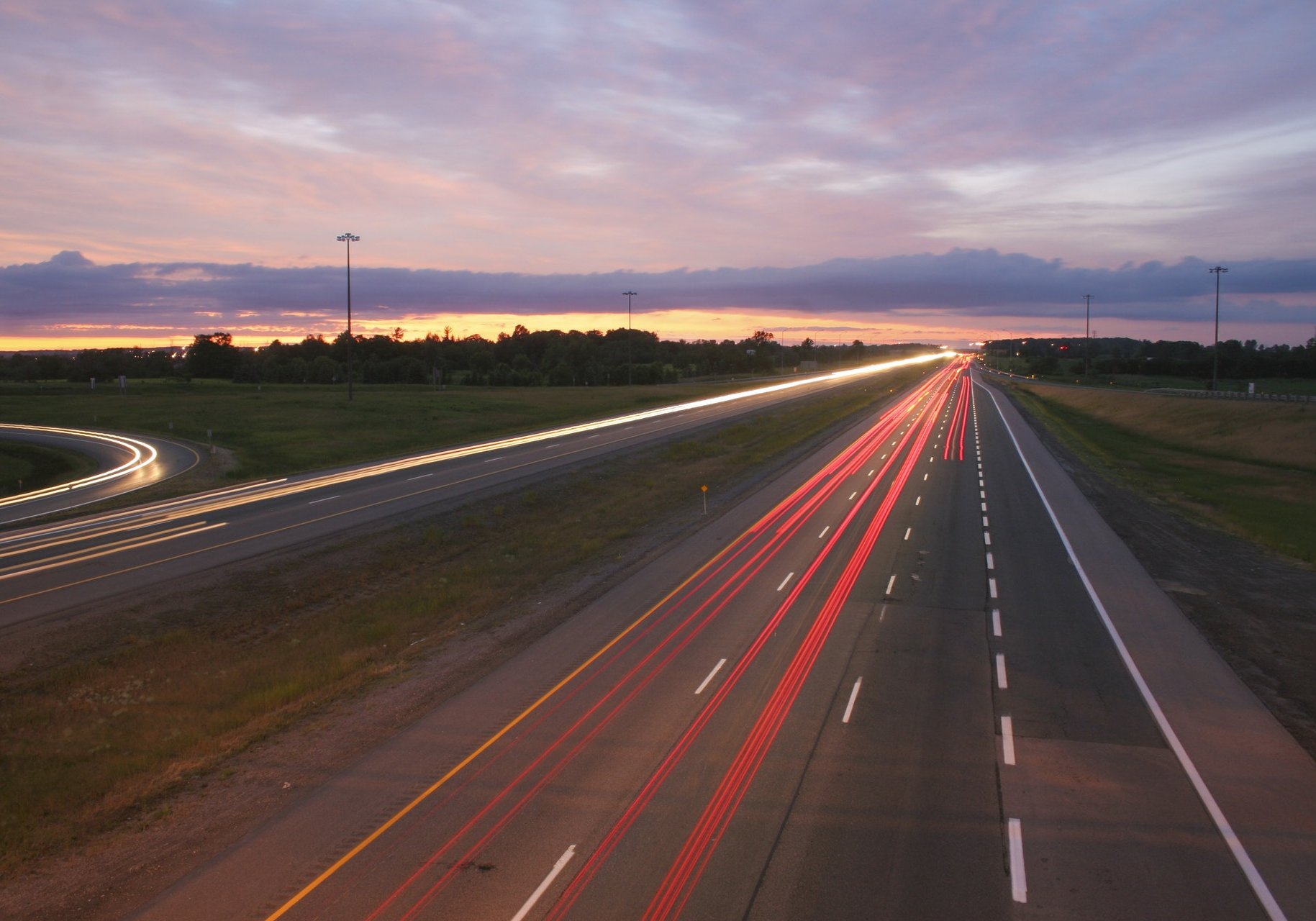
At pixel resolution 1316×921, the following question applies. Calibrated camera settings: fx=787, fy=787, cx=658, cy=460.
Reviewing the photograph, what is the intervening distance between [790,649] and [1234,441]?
181 ft

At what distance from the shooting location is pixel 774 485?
34219mm

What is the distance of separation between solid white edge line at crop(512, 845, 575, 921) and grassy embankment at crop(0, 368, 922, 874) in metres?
5.34

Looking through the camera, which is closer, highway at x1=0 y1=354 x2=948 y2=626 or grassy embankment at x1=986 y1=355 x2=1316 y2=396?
highway at x1=0 y1=354 x2=948 y2=626

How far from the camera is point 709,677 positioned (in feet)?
45.3

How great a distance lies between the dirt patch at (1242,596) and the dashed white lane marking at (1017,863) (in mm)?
5642

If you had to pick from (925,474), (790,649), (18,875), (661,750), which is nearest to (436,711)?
(661,750)

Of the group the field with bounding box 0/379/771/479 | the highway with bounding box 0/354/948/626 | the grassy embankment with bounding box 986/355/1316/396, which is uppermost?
the grassy embankment with bounding box 986/355/1316/396

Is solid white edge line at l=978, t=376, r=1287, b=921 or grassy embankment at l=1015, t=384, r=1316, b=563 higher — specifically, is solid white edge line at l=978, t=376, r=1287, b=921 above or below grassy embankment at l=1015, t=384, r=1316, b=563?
below

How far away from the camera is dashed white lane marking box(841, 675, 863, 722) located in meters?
12.2

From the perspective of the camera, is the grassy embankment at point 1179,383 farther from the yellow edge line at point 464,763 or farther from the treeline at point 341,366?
the yellow edge line at point 464,763

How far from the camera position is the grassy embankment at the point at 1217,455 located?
3045 cm

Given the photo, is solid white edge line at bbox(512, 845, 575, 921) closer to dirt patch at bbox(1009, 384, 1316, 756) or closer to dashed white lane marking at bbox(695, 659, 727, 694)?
dashed white lane marking at bbox(695, 659, 727, 694)

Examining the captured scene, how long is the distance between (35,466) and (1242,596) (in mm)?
57632

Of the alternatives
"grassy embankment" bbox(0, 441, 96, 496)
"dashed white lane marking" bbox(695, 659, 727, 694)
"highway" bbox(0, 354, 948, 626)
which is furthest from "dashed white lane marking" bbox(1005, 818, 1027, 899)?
"grassy embankment" bbox(0, 441, 96, 496)
